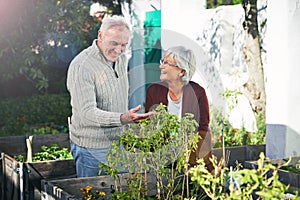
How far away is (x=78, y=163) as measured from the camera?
394 centimetres

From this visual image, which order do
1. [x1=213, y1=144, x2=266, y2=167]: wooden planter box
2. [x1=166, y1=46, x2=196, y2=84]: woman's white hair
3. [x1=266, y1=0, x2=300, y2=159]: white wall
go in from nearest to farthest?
[x1=166, y1=46, x2=196, y2=84]: woman's white hair
[x1=266, y1=0, x2=300, y2=159]: white wall
[x1=213, y1=144, x2=266, y2=167]: wooden planter box

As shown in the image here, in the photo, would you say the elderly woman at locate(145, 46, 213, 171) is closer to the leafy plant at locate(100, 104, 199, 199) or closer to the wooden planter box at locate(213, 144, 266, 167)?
the leafy plant at locate(100, 104, 199, 199)

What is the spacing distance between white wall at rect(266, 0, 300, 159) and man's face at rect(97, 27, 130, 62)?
6.66ft

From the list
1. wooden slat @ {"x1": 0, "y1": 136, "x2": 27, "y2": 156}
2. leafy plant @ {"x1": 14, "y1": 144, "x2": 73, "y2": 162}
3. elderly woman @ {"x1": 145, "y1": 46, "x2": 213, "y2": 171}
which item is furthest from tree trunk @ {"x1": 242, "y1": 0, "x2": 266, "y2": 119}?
elderly woman @ {"x1": 145, "y1": 46, "x2": 213, "y2": 171}

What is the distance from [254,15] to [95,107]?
3722mm

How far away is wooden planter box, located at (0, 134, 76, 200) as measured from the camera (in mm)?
4395

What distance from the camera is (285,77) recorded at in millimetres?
5191

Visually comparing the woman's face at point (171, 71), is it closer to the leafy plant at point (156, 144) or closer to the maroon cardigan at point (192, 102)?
the maroon cardigan at point (192, 102)

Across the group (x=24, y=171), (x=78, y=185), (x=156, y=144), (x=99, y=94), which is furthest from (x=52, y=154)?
(x=156, y=144)

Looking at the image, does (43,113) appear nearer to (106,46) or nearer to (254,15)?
(254,15)

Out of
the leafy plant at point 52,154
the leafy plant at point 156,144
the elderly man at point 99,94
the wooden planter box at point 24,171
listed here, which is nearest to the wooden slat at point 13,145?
the wooden planter box at point 24,171

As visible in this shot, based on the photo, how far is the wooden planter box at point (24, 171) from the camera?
439 centimetres

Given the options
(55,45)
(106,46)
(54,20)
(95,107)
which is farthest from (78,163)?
(55,45)

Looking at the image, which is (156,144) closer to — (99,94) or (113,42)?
(99,94)
